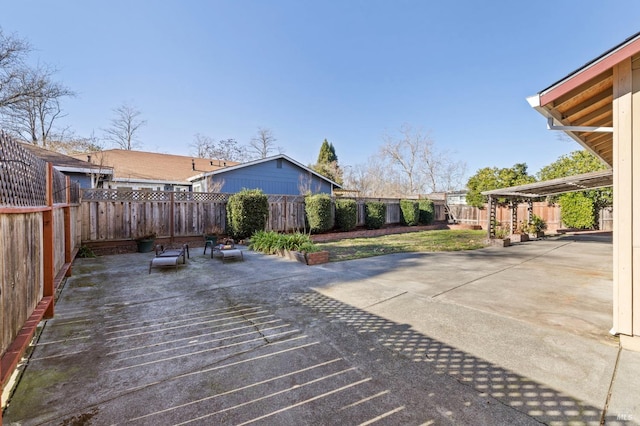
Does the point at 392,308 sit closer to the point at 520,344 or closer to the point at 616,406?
the point at 520,344

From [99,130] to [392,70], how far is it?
22449 mm

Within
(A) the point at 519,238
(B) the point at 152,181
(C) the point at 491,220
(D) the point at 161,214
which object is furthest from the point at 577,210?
(B) the point at 152,181

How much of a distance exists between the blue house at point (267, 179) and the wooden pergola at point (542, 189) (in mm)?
9413

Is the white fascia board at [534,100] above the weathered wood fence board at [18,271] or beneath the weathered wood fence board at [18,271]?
above

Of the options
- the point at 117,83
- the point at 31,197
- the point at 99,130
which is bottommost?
the point at 31,197

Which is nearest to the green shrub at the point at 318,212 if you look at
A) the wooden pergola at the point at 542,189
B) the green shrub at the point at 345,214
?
the green shrub at the point at 345,214

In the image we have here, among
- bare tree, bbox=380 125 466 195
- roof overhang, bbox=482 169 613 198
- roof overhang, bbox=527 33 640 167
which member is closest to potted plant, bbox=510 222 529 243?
roof overhang, bbox=482 169 613 198

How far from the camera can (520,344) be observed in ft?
9.34

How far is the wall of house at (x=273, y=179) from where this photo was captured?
1598 cm

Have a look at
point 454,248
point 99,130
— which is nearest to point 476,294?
point 454,248

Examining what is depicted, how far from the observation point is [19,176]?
2371mm

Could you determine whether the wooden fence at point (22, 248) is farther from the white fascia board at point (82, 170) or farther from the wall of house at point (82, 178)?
the wall of house at point (82, 178)

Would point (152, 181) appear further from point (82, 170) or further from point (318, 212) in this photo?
point (318, 212)

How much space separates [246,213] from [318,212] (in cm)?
324
